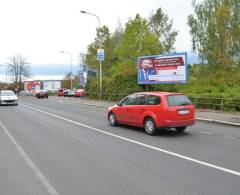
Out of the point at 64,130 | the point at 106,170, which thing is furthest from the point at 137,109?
the point at 106,170

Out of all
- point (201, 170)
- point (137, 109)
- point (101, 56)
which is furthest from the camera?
point (101, 56)

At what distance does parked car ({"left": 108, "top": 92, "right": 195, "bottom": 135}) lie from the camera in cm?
1393

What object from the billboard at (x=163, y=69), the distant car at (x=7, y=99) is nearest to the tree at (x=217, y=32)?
the billboard at (x=163, y=69)

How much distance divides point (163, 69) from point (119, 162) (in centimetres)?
2305

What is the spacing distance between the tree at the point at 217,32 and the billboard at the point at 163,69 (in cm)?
1378

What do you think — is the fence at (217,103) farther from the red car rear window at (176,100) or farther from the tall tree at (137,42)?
the tall tree at (137,42)

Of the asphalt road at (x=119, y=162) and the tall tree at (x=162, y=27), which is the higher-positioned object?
the tall tree at (x=162, y=27)

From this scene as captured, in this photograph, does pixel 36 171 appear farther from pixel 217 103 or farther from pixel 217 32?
pixel 217 32

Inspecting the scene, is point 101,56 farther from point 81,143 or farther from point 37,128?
point 81,143

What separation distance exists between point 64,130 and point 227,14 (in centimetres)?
3406

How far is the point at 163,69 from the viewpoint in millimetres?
31656

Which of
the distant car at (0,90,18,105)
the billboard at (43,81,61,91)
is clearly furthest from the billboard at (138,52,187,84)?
the billboard at (43,81,61,91)

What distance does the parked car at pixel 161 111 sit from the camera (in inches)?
548

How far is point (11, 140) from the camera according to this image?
13.1 m
